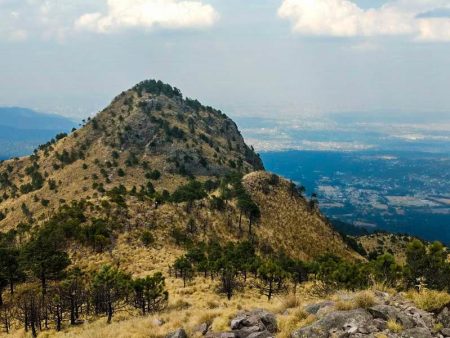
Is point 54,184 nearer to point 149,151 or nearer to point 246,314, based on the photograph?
point 149,151

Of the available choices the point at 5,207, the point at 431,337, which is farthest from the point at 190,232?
the point at 5,207

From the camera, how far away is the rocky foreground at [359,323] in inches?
751

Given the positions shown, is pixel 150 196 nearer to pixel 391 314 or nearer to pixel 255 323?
pixel 255 323

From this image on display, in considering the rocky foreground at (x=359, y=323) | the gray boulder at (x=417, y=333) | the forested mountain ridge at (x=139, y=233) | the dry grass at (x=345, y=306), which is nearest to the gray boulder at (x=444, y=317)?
the rocky foreground at (x=359, y=323)

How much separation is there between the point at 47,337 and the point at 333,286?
3529 cm

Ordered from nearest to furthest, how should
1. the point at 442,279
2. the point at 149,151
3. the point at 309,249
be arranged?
the point at 442,279 < the point at 309,249 < the point at 149,151

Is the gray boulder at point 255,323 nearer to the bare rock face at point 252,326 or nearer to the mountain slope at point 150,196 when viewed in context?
the bare rock face at point 252,326

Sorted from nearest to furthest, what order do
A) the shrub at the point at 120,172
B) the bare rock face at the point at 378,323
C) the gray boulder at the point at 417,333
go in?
the gray boulder at the point at 417,333, the bare rock face at the point at 378,323, the shrub at the point at 120,172

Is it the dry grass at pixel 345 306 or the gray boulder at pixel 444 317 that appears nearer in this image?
the gray boulder at pixel 444 317

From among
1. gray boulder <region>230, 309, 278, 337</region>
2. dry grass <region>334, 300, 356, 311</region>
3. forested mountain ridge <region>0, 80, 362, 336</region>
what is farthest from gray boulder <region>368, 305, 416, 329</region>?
forested mountain ridge <region>0, 80, 362, 336</region>

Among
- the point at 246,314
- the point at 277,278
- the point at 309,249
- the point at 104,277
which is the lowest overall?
the point at 309,249

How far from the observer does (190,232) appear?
99.3 m

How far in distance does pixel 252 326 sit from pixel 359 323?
221 inches

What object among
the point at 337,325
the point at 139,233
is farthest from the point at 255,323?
the point at 139,233
